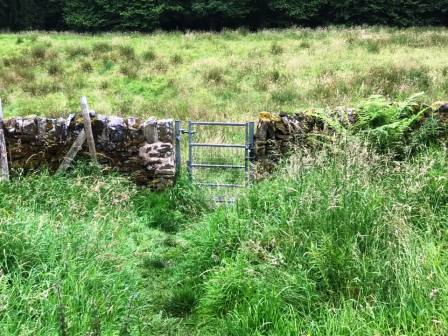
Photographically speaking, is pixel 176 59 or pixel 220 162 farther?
pixel 176 59

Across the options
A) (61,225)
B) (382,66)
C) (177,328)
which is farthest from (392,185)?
(382,66)

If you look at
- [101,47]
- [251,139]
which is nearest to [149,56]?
[101,47]

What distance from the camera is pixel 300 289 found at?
3.95m

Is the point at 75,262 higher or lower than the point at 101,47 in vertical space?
lower

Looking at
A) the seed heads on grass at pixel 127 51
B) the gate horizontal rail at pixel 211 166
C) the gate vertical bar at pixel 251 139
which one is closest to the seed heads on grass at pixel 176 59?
the seed heads on grass at pixel 127 51

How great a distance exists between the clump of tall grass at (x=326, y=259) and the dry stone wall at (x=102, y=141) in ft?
8.09

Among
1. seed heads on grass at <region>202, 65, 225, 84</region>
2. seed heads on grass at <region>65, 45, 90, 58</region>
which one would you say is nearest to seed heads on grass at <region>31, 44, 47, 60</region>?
seed heads on grass at <region>65, 45, 90, 58</region>

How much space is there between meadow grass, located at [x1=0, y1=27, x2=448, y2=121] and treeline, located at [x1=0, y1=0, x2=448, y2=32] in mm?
11093

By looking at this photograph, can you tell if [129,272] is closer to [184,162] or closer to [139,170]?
[139,170]

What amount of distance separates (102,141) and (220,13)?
27357 millimetres

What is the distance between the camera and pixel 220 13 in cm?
3303

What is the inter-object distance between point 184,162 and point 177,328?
A: 4.44 metres

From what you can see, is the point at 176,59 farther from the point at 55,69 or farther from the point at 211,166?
the point at 211,166

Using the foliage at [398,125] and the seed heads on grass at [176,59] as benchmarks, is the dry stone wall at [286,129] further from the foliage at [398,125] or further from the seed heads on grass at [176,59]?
the seed heads on grass at [176,59]
